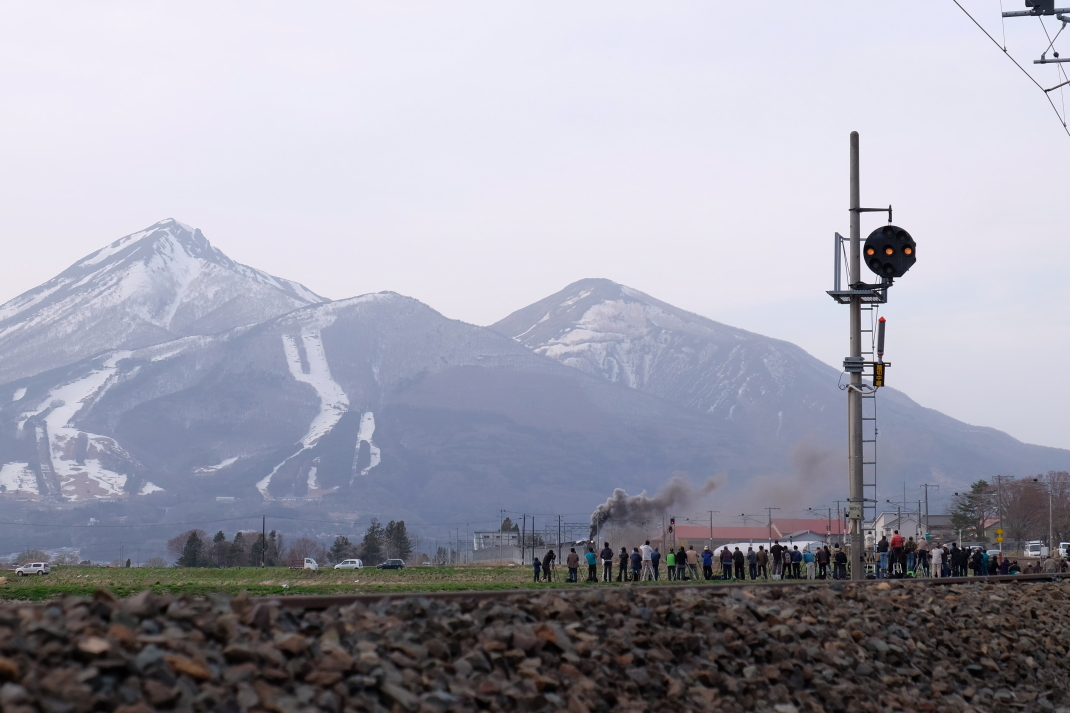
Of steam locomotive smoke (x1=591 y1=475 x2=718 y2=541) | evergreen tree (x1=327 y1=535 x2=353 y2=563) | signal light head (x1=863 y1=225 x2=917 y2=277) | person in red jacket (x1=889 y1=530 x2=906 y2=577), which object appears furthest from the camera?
evergreen tree (x1=327 y1=535 x2=353 y2=563)

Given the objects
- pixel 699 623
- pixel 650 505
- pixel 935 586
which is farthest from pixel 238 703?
pixel 650 505

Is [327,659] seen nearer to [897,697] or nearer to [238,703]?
[238,703]

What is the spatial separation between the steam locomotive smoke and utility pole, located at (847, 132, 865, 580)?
11564 centimetres

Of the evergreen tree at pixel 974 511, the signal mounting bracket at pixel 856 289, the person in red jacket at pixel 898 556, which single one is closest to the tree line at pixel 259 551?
the evergreen tree at pixel 974 511

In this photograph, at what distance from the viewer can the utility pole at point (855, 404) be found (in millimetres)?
23844

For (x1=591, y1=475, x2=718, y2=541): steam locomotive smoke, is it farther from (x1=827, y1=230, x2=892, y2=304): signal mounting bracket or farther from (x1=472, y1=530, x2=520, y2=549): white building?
(x1=827, y1=230, x2=892, y2=304): signal mounting bracket

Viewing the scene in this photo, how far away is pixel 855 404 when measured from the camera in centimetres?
2416

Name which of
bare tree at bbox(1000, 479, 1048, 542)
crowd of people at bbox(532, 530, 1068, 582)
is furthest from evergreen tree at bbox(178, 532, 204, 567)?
bare tree at bbox(1000, 479, 1048, 542)

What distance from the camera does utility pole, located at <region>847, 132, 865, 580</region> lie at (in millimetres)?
23844

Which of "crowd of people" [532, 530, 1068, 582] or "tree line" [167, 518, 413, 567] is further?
"tree line" [167, 518, 413, 567]

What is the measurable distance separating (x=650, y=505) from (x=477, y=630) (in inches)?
5837

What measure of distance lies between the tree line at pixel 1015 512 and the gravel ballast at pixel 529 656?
14135cm

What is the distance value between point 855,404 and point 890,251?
3.26 meters

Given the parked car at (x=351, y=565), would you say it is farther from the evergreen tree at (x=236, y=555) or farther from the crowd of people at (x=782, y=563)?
the evergreen tree at (x=236, y=555)
